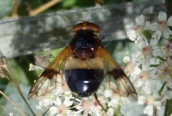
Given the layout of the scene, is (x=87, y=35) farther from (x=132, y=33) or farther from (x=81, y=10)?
(x=81, y=10)

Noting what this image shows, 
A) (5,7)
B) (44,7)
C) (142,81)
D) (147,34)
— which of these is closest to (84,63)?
(142,81)

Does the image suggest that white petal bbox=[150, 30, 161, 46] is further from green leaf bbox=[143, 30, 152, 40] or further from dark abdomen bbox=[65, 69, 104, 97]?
dark abdomen bbox=[65, 69, 104, 97]

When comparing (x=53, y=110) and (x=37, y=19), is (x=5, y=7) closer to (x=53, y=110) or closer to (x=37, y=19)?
(x=37, y=19)

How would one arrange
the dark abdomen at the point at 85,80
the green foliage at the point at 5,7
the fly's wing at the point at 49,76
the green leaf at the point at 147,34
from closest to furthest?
the dark abdomen at the point at 85,80 → the fly's wing at the point at 49,76 → the green leaf at the point at 147,34 → the green foliage at the point at 5,7

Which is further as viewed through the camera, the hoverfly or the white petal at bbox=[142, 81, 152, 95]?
the white petal at bbox=[142, 81, 152, 95]

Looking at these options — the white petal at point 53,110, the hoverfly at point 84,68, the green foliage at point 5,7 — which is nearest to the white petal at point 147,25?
the hoverfly at point 84,68

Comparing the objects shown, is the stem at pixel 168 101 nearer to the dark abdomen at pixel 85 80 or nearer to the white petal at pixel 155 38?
the white petal at pixel 155 38

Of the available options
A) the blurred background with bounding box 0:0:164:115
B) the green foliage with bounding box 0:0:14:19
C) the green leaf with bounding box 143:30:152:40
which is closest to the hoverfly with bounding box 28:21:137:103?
the green leaf with bounding box 143:30:152:40
